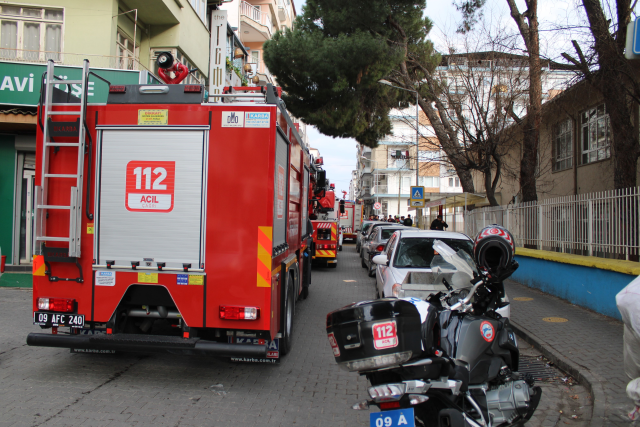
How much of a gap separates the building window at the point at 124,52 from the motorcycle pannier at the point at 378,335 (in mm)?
12060

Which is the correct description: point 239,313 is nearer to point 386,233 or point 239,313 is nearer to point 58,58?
point 58,58

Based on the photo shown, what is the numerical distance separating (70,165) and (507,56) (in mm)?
14060

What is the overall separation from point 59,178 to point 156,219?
1135mm

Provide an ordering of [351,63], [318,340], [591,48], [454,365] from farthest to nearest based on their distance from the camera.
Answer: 1. [351,63]
2. [591,48]
3. [318,340]
4. [454,365]

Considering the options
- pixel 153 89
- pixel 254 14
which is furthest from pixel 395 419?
pixel 254 14

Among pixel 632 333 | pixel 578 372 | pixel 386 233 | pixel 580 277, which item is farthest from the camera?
pixel 386 233

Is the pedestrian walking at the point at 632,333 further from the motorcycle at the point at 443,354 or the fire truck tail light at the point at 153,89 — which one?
the fire truck tail light at the point at 153,89

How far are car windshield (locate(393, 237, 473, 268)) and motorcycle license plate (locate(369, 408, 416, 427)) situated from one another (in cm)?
541

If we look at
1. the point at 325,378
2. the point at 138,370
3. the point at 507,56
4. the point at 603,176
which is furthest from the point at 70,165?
the point at 603,176

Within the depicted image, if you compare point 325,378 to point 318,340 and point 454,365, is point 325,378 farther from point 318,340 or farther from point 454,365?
point 454,365

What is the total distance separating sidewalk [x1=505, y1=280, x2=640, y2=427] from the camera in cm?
468

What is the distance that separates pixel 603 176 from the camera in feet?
50.2

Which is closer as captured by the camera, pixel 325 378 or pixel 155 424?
pixel 155 424

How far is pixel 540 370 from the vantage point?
6094 mm
